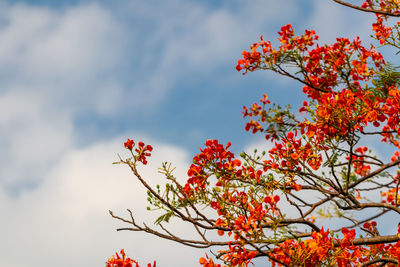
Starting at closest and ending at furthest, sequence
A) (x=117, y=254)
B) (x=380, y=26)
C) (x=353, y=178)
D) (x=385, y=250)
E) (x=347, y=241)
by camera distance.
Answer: (x=117, y=254) < (x=347, y=241) < (x=385, y=250) < (x=380, y=26) < (x=353, y=178)

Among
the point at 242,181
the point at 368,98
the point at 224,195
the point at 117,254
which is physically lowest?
the point at 117,254

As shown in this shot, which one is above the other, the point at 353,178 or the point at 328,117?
the point at 353,178

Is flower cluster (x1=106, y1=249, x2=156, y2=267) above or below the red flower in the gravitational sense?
below

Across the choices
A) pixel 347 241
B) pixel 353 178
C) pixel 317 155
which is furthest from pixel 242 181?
pixel 353 178

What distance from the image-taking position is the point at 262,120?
726cm

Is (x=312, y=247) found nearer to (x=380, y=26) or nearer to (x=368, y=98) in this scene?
(x=368, y=98)

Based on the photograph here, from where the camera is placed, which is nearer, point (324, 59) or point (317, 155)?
point (317, 155)

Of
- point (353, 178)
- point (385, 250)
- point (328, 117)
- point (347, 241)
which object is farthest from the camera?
point (353, 178)

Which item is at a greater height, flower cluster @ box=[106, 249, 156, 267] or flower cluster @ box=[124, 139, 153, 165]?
flower cluster @ box=[124, 139, 153, 165]

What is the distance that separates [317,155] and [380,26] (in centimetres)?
276

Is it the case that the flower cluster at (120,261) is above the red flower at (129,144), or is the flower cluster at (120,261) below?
Answer: below

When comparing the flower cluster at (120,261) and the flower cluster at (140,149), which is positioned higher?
the flower cluster at (140,149)

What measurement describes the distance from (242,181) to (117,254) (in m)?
1.74

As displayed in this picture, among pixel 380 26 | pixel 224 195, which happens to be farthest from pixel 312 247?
pixel 380 26
